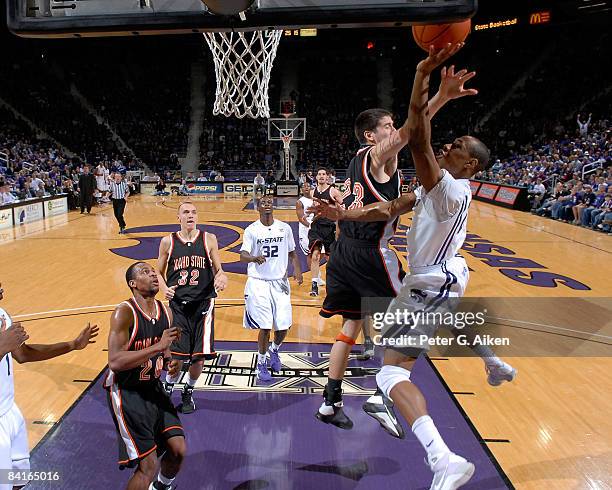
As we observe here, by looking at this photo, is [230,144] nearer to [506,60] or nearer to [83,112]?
[83,112]

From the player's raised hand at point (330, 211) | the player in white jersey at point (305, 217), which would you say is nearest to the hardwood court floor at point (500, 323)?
the player in white jersey at point (305, 217)

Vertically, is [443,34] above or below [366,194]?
above

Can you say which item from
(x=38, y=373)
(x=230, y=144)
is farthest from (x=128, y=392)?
(x=230, y=144)

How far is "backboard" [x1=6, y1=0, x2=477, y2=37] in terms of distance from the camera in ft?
8.48

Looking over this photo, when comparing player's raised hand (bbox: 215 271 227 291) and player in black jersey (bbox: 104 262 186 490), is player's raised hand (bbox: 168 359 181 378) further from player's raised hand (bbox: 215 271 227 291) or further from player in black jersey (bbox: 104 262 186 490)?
player in black jersey (bbox: 104 262 186 490)

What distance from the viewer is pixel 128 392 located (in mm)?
3182

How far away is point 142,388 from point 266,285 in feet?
7.25

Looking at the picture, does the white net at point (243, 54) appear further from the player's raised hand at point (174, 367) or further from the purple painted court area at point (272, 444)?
the purple painted court area at point (272, 444)

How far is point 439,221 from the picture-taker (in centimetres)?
312

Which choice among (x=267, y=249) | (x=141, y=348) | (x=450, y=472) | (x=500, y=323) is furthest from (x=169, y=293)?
(x=500, y=323)

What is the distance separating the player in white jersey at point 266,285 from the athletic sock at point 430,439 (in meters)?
2.43

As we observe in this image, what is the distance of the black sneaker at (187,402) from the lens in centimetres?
446

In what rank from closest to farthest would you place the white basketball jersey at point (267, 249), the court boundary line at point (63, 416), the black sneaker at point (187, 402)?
the court boundary line at point (63, 416) → the black sneaker at point (187, 402) → the white basketball jersey at point (267, 249)

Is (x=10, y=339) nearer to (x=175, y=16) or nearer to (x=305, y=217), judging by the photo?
(x=175, y=16)
